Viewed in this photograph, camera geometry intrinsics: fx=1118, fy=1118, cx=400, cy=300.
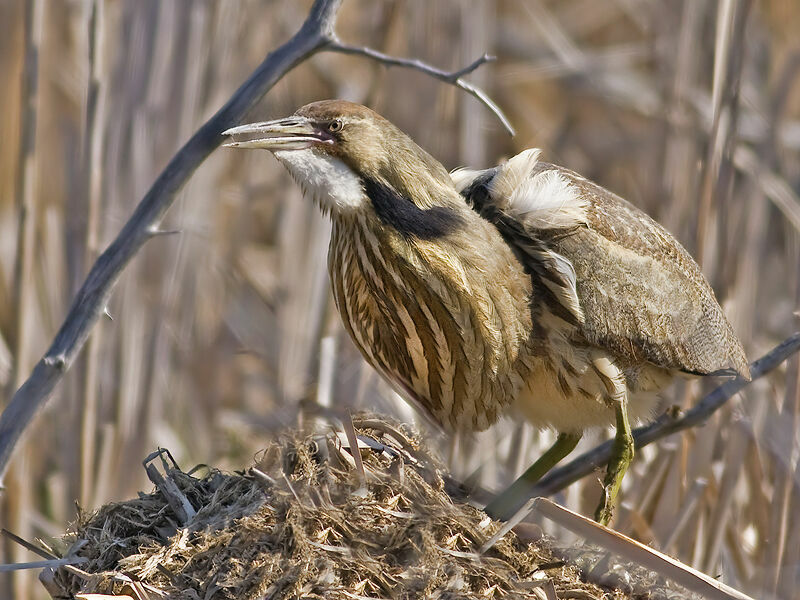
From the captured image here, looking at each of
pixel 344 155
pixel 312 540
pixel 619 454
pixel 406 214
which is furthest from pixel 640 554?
pixel 344 155

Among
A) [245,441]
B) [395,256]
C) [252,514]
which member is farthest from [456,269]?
[245,441]

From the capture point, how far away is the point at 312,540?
1609 mm

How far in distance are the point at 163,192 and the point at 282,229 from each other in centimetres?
200

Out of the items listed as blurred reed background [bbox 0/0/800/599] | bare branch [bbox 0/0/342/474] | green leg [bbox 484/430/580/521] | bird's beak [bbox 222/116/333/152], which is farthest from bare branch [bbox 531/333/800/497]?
bare branch [bbox 0/0/342/474]

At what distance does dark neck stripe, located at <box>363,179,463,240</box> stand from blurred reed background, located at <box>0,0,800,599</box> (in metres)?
0.34

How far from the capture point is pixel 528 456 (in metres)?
Result: 3.08

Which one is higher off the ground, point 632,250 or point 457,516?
point 632,250

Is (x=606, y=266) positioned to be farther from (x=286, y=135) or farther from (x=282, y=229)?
(x=282, y=229)

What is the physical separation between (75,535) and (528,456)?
154cm

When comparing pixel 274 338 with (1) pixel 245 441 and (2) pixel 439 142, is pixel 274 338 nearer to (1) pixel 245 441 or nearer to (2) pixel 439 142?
(1) pixel 245 441

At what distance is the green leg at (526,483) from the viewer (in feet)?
6.54

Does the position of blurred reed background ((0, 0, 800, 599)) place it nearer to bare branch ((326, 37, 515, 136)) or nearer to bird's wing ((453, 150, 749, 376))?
bird's wing ((453, 150, 749, 376))

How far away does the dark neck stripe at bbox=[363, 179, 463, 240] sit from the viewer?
83.5 inches

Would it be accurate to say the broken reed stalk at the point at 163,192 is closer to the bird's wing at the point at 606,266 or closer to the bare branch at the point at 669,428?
the bird's wing at the point at 606,266
